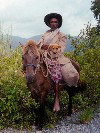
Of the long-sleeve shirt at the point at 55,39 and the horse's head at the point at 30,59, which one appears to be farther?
the long-sleeve shirt at the point at 55,39

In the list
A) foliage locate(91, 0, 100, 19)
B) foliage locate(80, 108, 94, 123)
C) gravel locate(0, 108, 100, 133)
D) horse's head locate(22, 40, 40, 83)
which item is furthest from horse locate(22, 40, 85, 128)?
foliage locate(91, 0, 100, 19)

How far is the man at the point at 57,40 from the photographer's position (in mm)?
10133

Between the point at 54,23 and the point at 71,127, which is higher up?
the point at 54,23

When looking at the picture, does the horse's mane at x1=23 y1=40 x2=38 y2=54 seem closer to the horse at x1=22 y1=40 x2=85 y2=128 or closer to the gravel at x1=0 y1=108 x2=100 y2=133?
the horse at x1=22 y1=40 x2=85 y2=128

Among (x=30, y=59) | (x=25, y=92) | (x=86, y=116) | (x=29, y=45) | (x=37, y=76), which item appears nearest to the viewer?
(x=30, y=59)

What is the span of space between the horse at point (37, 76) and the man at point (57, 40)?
0.24 meters

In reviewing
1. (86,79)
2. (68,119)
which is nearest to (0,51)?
(86,79)

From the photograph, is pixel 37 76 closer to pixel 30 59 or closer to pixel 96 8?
pixel 30 59

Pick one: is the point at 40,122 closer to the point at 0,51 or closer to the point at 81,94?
the point at 81,94

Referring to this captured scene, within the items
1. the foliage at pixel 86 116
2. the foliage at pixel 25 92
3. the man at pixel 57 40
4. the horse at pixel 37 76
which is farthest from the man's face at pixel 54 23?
the foliage at pixel 86 116

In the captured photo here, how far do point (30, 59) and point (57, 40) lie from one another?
120cm

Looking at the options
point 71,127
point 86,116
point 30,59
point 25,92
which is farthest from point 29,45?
point 86,116

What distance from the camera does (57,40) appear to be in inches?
400

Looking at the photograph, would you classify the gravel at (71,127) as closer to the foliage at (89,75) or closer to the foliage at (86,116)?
the foliage at (86,116)
